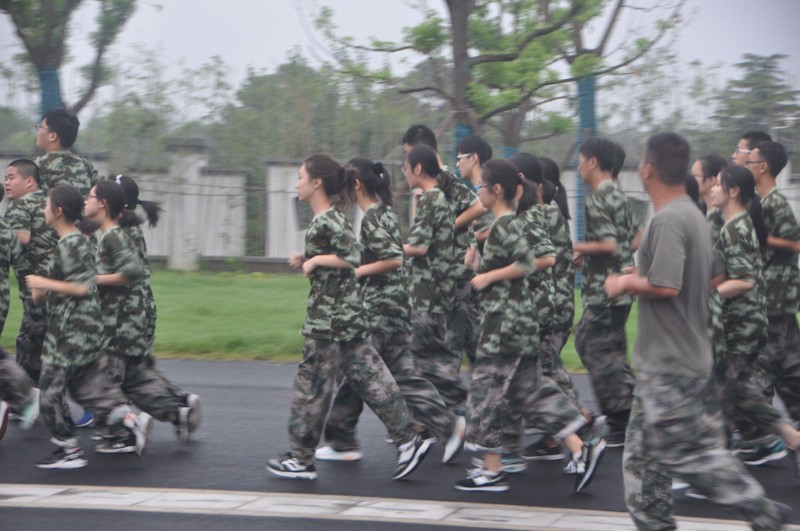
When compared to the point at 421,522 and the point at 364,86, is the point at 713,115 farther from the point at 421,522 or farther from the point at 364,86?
the point at 421,522

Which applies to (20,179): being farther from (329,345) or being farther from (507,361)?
(507,361)

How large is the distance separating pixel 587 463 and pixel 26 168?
4.46 m

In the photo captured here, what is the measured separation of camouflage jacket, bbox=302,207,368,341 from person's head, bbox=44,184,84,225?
1.52 meters

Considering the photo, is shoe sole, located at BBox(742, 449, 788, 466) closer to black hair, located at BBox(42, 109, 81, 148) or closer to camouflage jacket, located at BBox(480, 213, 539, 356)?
camouflage jacket, located at BBox(480, 213, 539, 356)

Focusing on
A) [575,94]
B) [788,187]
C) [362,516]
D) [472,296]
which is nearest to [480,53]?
[575,94]

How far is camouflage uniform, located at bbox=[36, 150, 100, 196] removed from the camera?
8625mm

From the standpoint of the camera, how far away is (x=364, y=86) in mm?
15773

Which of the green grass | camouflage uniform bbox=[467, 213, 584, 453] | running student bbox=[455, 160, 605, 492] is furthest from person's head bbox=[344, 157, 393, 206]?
the green grass

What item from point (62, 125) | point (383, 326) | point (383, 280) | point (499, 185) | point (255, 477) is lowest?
point (255, 477)

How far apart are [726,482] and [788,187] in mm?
12416

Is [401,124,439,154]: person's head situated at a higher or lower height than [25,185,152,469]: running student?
higher

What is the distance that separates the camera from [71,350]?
692 centimetres

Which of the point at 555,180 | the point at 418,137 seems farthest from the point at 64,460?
the point at 555,180

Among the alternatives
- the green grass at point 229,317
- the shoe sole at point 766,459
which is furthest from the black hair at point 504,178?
the green grass at point 229,317
